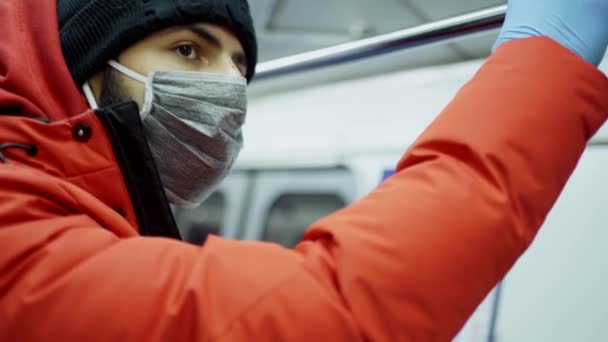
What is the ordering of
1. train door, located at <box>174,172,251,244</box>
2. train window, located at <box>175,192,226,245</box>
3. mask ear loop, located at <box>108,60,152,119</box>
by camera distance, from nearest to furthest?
1. mask ear loop, located at <box>108,60,152,119</box>
2. train door, located at <box>174,172,251,244</box>
3. train window, located at <box>175,192,226,245</box>

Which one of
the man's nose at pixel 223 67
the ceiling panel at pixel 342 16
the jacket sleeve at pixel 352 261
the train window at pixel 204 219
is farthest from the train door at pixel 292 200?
the jacket sleeve at pixel 352 261

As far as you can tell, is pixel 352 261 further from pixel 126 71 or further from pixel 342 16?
pixel 342 16

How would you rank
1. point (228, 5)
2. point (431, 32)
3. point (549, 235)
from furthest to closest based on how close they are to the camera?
point (549, 235)
point (228, 5)
point (431, 32)

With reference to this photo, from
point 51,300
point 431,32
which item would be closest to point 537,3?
point 431,32

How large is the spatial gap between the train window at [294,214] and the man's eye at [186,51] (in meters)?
2.09

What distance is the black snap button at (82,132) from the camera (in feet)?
2.44

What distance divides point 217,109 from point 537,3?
552 millimetres

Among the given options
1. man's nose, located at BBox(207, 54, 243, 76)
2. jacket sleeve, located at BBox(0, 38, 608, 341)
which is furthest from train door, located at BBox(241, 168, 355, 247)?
jacket sleeve, located at BBox(0, 38, 608, 341)

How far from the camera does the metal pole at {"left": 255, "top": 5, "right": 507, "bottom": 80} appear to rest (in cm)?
89

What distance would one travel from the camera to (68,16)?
1.03 m

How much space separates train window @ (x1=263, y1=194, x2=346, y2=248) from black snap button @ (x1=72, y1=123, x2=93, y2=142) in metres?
2.40

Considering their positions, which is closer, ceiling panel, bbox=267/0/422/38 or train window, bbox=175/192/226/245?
ceiling panel, bbox=267/0/422/38

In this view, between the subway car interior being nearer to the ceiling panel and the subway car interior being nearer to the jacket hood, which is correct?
the ceiling panel

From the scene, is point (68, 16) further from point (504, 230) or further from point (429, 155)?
point (504, 230)
